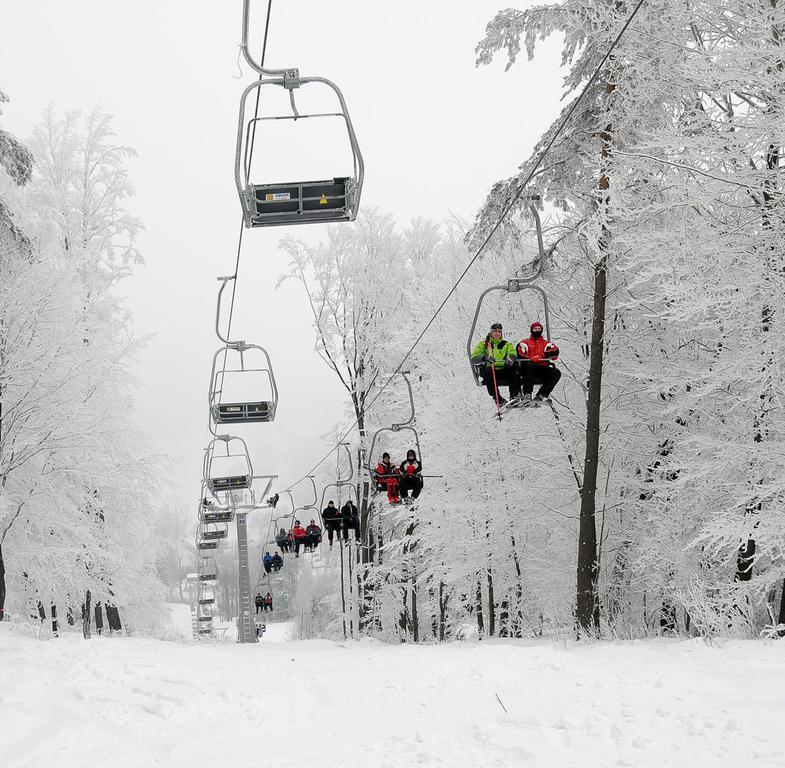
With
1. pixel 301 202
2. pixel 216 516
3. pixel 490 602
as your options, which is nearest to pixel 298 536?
pixel 490 602

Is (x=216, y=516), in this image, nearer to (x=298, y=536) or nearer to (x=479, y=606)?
(x=298, y=536)

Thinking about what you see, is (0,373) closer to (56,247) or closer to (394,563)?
(56,247)

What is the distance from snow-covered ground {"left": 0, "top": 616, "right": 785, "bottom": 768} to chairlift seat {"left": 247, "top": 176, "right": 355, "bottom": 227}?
13.9 ft

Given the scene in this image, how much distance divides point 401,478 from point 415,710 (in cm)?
594

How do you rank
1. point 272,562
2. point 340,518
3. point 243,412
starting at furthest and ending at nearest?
1. point 272,562
2. point 340,518
3. point 243,412

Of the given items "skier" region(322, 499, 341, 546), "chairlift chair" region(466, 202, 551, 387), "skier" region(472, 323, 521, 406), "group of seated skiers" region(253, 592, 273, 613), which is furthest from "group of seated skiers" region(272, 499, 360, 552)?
"group of seated skiers" region(253, 592, 273, 613)

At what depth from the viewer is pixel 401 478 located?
38.5 ft

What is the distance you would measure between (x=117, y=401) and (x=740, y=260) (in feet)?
49.0

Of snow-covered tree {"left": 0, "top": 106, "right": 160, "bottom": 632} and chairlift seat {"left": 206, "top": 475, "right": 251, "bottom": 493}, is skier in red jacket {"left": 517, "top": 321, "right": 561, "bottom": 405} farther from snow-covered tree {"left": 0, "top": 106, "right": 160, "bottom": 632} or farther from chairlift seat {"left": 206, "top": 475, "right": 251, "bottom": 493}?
chairlift seat {"left": 206, "top": 475, "right": 251, "bottom": 493}

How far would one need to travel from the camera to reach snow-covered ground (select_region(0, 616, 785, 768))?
442 cm

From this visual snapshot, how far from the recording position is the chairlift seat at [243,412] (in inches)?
580

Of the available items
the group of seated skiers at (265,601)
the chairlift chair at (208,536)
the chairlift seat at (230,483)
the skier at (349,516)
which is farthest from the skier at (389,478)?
the group of seated skiers at (265,601)

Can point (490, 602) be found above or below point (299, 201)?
below

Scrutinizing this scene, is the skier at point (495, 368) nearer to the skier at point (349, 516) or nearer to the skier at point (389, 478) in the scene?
the skier at point (389, 478)
